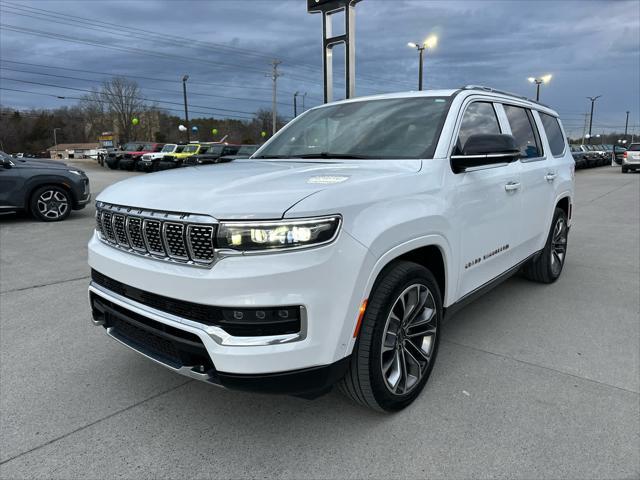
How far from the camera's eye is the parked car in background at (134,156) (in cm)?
3175

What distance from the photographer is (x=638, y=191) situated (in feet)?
54.1

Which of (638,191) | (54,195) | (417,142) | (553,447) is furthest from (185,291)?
(638,191)

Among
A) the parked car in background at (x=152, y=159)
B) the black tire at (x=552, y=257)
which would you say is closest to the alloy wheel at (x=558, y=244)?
the black tire at (x=552, y=257)

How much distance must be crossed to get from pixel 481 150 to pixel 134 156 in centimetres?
3221

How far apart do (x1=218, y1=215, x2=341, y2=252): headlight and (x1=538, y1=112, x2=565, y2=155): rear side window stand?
3.88 meters

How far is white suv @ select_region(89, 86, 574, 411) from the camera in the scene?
2.06 metres

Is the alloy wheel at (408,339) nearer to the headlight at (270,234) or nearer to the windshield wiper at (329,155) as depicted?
the headlight at (270,234)

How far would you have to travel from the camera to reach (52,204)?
983cm

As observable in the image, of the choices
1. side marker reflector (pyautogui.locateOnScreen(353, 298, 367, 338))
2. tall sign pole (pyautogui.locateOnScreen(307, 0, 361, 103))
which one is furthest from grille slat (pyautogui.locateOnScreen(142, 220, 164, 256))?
tall sign pole (pyautogui.locateOnScreen(307, 0, 361, 103))

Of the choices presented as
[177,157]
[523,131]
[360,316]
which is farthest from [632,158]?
[360,316]

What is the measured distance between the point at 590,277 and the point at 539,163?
1.95 metres

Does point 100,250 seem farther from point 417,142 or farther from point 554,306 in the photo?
point 554,306

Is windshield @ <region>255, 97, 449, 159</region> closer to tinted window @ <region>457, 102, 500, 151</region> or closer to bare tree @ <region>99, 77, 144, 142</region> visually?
tinted window @ <region>457, 102, 500, 151</region>

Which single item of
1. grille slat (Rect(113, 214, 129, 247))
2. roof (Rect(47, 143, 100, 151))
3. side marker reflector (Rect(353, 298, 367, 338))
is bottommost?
side marker reflector (Rect(353, 298, 367, 338))
